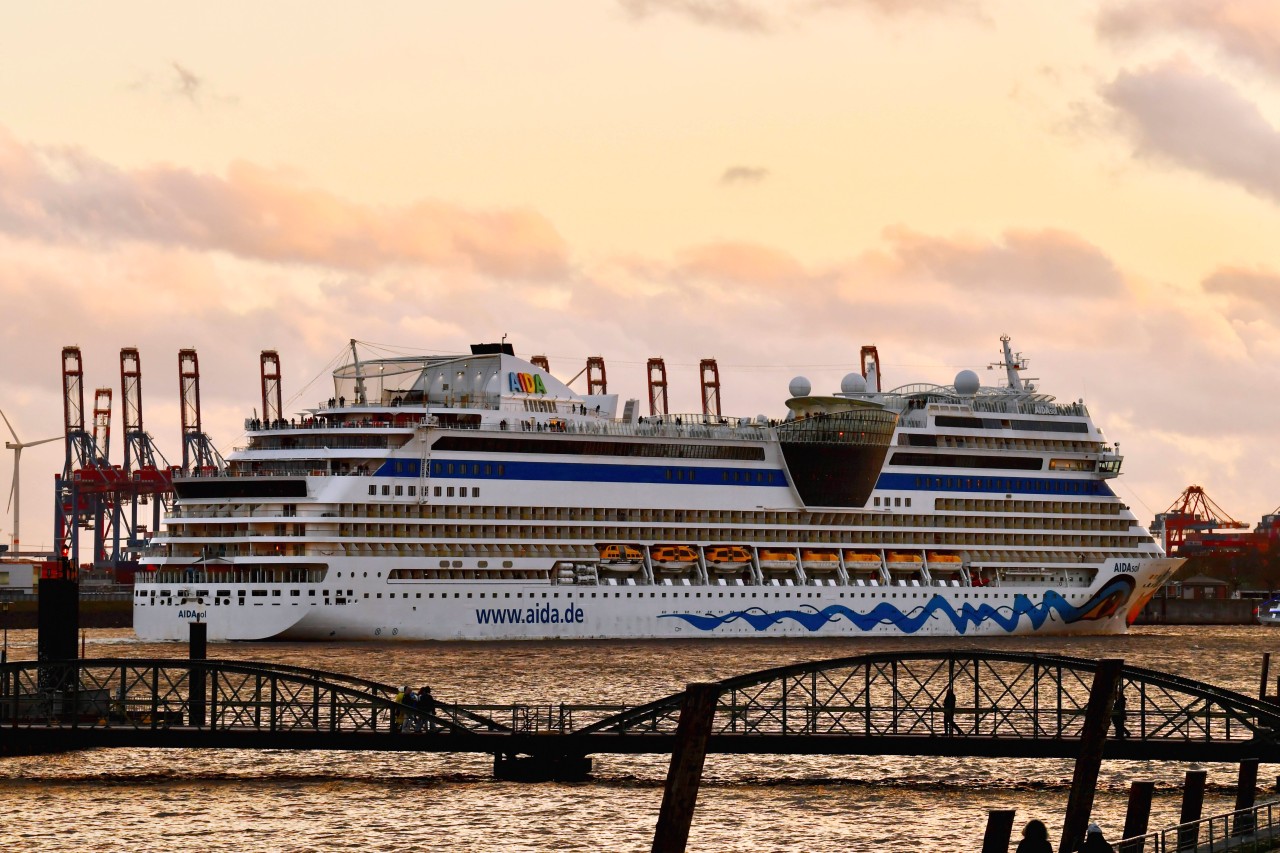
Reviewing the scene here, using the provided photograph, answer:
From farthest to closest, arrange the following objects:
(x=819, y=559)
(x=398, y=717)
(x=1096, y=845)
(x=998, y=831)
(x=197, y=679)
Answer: (x=819, y=559) < (x=197, y=679) < (x=398, y=717) < (x=998, y=831) < (x=1096, y=845)

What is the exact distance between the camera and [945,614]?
96688mm

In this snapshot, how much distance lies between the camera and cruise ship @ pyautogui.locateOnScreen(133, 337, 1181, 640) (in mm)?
84188

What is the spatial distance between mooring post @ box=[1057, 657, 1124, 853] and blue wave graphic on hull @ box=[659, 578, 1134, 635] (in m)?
55.1

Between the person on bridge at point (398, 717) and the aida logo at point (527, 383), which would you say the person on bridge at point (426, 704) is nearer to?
the person on bridge at point (398, 717)

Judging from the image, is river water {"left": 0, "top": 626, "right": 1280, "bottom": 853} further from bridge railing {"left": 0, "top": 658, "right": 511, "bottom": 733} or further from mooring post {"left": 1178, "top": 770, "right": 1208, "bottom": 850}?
mooring post {"left": 1178, "top": 770, "right": 1208, "bottom": 850}

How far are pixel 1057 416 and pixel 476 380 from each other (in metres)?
30.7

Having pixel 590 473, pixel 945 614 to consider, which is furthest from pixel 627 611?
pixel 945 614

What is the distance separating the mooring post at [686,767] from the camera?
93.6ft

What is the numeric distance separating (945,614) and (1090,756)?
2496 inches

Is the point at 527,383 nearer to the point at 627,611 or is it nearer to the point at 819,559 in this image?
the point at 627,611

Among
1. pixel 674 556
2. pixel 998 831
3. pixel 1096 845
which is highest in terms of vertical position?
pixel 674 556

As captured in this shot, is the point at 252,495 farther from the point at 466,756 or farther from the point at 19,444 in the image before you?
the point at 19,444

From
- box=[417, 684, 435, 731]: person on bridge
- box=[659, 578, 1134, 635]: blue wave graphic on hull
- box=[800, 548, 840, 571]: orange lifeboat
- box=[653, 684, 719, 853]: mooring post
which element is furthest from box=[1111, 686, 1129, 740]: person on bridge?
box=[800, 548, 840, 571]: orange lifeboat

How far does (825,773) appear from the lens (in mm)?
47656
